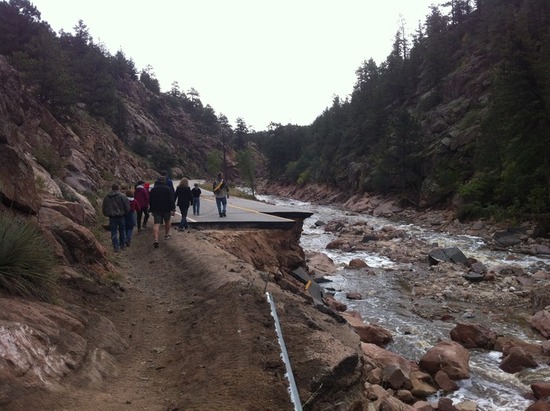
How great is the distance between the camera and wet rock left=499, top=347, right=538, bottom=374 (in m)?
9.25

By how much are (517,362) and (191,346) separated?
7419 mm

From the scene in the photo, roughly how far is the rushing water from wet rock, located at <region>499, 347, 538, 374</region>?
0.13m

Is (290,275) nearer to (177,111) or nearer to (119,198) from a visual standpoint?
(119,198)

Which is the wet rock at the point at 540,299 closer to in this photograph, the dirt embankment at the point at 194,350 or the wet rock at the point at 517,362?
the wet rock at the point at 517,362

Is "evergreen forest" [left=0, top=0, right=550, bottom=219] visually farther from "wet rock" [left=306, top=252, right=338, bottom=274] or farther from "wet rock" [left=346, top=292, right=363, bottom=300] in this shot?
"wet rock" [left=346, top=292, right=363, bottom=300]

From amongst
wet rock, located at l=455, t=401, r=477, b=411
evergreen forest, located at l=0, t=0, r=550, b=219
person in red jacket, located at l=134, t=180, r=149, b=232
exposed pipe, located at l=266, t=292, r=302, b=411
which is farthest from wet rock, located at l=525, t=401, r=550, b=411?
evergreen forest, located at l=0, t=0, r=550, b=219

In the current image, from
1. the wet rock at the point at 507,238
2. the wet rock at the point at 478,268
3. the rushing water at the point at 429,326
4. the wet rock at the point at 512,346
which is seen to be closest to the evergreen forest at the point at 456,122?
the wet rock at the point at 507,238

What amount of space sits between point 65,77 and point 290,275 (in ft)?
88.0

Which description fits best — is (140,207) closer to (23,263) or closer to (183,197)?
(183,197)

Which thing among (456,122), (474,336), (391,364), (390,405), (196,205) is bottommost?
(474,336)

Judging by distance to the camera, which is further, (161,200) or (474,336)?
(161,200)

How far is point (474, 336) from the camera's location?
10.7 metres

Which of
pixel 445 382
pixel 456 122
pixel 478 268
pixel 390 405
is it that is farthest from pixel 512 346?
pixel 456 122

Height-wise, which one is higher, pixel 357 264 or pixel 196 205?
pixel 196 205
